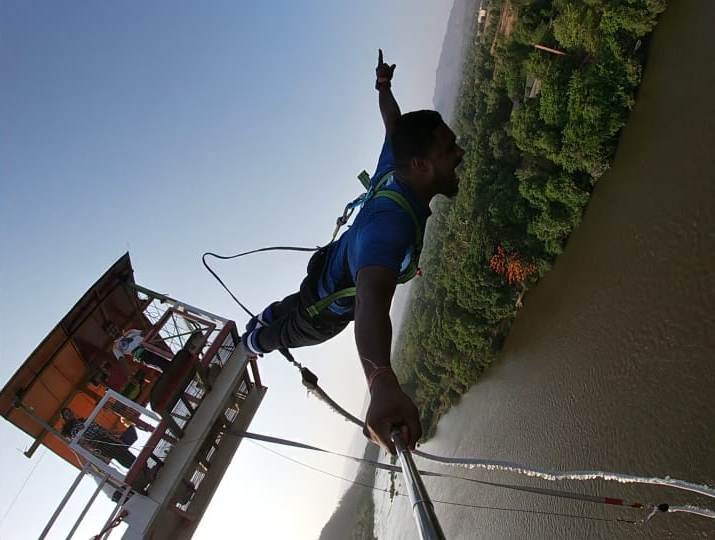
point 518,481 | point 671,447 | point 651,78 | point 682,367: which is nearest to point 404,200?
point 671,447

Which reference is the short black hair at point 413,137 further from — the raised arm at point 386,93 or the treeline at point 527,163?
the treeline at point 527,163

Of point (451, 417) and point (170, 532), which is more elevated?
point (170, 532)

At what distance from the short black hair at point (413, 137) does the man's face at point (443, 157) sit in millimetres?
25

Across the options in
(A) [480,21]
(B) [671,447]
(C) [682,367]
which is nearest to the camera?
(B) [671,447]

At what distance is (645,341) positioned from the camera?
7.30 meters

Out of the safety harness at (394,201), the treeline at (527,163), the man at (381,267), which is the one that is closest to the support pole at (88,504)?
the man at (381,267)

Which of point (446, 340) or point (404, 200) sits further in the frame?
point (446, 340)

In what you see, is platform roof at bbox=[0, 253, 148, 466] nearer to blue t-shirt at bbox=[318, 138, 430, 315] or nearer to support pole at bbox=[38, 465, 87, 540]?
support pole at bbox=[38, 465, 87, 540]

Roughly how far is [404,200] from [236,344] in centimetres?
389

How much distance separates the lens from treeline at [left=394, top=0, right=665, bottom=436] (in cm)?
1130

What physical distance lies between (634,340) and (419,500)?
26.8ft

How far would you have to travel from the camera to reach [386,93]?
2.59 meters

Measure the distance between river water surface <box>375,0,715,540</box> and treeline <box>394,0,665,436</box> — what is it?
0.58m

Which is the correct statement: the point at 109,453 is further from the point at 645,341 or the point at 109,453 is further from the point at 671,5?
the point at 671,5
